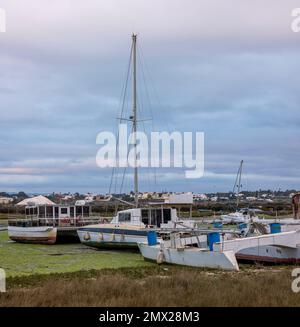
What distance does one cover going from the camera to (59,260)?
27.8 metres

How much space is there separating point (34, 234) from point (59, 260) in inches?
505

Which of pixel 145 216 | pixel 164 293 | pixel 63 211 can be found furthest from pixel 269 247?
pixel 63 211

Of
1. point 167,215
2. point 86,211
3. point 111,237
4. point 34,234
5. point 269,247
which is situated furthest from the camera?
point 86,211

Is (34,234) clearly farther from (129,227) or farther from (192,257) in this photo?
(192,257)

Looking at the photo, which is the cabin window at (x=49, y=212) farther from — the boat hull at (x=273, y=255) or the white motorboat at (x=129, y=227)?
the boat hull at (x=273, y=255)

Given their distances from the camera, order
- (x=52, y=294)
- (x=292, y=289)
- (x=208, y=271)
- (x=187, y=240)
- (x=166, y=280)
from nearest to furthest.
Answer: (x=52, y=294)
(x=292, y=289)
(x=166, y=280)
(x=208, y=271)
(x=187, y=240)

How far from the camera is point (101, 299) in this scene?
507 inches

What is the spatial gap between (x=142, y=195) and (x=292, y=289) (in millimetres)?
31702

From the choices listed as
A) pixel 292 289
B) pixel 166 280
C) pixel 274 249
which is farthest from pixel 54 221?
pixel 292 289

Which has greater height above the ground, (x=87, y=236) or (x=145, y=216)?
(x=145, y=216)

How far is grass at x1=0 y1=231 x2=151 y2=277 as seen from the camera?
77.3ft

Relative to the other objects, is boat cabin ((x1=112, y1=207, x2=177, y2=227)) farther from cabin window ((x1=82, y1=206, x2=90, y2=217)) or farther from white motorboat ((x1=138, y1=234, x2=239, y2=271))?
cabin window ((x1=82, y1=206, x2=90, y2=217))

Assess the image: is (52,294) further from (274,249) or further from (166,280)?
(274,249)

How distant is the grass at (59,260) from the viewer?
2356 centimetres
